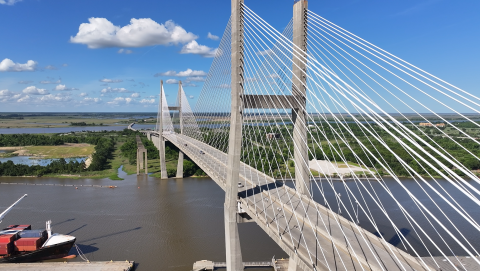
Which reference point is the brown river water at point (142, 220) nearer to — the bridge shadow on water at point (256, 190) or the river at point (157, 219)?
the river at point (157, 219)

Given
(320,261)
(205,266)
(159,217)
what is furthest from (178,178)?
(320,261)

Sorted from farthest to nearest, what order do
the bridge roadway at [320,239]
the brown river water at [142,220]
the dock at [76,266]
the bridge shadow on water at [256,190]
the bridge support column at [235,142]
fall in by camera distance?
the brown river water at [142,220] → the dock at [76,266] → the bridge shadow on water at [256,190] → the bridge support column at [235,142] → the bridge roadway at [320,239]

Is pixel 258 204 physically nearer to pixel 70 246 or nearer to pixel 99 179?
Result: pixel 70 246

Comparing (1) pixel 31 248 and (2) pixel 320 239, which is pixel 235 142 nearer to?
(2) pixel 320 239

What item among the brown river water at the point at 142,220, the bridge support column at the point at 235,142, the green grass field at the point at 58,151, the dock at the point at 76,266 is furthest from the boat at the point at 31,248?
the green grass field at the point at 58,151

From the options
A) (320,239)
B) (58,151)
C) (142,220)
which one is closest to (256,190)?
(320,239)

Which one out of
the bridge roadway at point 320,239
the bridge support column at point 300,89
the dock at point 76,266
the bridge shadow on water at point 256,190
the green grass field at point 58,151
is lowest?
the dock at point 76,266

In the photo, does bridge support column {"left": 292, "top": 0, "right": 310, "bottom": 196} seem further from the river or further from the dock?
the dock
